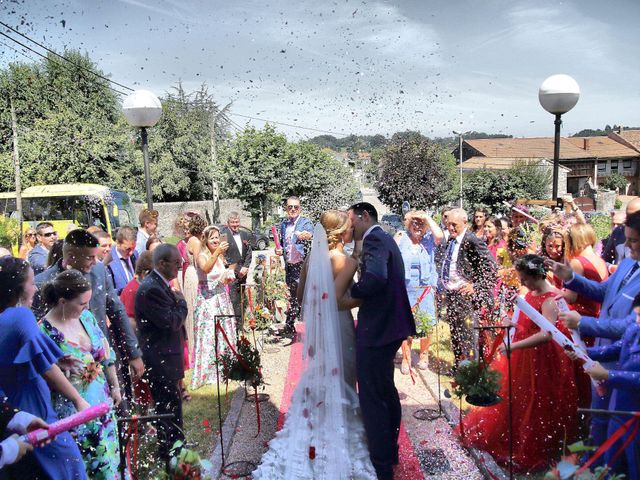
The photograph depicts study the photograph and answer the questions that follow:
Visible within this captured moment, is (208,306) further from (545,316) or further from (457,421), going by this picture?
(545,316)

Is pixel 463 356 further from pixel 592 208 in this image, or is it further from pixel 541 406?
pixel 592 208

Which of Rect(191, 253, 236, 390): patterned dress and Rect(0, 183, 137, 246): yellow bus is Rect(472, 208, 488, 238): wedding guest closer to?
Rect(191, 253, 236, 390): patterned dress

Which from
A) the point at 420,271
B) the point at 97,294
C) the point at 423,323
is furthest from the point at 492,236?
the point at 97,294

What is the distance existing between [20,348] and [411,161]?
24375 millimetres

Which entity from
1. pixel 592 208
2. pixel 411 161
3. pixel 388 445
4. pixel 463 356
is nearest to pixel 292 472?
pixel 388 445

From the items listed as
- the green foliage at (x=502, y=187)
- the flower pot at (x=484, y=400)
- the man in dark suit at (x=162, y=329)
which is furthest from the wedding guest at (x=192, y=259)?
the green foliage at (x=502, y=187)

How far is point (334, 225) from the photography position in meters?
4.59

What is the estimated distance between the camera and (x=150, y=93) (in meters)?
7.36

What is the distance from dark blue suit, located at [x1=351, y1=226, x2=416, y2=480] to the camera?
3838 millimetres

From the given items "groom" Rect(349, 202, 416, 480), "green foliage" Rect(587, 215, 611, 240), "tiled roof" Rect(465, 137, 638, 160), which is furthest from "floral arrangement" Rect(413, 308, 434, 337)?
"tiled roof" Rect(465, 137, 638, 160)

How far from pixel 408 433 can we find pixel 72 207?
18.4 metres

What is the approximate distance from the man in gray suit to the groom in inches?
71.3

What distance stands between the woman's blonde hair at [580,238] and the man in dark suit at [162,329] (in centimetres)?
336

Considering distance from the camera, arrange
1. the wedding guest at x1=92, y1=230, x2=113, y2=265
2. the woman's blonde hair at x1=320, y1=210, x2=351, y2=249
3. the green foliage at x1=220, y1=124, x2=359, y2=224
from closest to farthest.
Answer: the woman's blonde hair at x1=320, y1=210, x2=351, y2=249 < the wedding guest at x1=92, y1=230, x2=113, y2=265 < the green foliage at x1=220, y1=124, x2=359, y2=224
